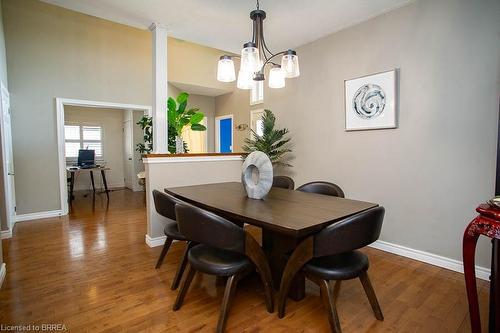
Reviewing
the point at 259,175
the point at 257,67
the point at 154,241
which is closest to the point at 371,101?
the point at 257,67

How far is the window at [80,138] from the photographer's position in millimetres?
7035

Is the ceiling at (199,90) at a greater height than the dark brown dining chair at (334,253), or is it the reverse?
the ceiling at (199,90)

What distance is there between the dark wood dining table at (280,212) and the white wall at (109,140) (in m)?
5.95

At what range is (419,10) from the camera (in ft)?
8.61

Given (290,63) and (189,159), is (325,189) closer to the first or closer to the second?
(290,63)

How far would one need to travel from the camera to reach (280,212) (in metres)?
1.77

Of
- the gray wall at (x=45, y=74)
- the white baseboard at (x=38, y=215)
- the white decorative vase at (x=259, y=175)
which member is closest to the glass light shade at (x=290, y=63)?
the white decorative vase at (x=259, y=175)

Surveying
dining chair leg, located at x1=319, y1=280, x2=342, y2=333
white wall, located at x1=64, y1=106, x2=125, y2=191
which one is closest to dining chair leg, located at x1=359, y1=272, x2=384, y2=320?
dining chair leg, located at x1=319, y1=280, x2=342, y2=333

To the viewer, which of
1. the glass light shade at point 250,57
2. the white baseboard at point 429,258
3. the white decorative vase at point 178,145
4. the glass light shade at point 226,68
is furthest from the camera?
the white decorative vase at point 178,145

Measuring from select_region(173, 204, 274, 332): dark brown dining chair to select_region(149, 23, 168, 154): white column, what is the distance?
186cm

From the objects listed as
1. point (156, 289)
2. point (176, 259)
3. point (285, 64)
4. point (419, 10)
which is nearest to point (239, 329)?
point (156, 289)

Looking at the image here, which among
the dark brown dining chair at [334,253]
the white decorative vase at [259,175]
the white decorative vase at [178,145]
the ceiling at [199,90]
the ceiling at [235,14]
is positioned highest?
the ceiling at [199,90]

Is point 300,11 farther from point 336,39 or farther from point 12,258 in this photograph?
point 12,258

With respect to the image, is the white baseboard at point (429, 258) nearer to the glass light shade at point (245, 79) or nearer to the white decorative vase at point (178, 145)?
the glass light shade at point (245, 79)
